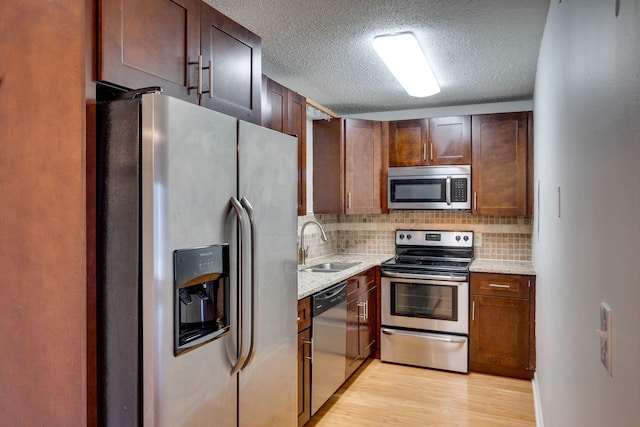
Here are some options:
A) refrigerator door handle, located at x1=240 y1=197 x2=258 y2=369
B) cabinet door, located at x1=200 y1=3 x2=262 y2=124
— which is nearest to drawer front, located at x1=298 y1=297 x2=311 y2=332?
refrigerator door handle, located at x1=240 y1=197 x2=258 y2=369

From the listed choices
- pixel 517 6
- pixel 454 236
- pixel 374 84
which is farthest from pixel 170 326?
pixel 454 236

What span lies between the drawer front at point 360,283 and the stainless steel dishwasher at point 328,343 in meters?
0.13

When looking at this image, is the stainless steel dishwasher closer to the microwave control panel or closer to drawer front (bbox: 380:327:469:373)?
drawer front (bbox: 380:327:469:373)

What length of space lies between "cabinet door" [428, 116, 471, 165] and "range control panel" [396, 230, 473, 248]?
71 centimetres

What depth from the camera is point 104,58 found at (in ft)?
4.63

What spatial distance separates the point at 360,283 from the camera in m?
3.66

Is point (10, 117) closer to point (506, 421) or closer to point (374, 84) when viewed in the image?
point (374, 84)

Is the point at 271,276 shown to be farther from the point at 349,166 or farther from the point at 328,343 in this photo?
the point at 349,166

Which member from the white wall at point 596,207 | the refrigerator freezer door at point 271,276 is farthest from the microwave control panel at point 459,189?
the refrigerator freezer door at point 271,276

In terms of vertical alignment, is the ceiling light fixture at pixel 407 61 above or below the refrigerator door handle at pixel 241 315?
above

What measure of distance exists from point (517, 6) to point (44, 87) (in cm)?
210

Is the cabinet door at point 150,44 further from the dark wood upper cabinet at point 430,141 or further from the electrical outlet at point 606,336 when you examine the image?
the dark wood upper cabinet at point 430,141

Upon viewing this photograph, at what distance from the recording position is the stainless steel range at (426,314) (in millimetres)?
3750

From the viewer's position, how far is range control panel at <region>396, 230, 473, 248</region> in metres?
4.32
